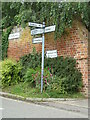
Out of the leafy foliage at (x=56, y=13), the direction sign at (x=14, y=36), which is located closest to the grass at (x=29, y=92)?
the leafy foliage at (x=56, y=13)

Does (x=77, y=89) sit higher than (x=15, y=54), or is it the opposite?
(x=15, y=54)

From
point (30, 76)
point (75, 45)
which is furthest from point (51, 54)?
point (30, 76)

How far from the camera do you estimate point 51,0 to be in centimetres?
1092

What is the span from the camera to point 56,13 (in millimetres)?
10938

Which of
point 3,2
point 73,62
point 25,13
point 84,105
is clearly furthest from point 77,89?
point 3,2

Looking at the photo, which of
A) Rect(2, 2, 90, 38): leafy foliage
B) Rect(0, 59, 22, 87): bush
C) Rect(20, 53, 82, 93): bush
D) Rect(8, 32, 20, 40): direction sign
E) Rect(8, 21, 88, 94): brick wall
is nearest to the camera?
Rect(2, 2, 90, 38): leafy foliage

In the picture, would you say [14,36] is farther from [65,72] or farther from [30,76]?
[65,72]

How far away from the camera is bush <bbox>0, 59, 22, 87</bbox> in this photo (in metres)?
12.7

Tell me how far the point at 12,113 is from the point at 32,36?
6937 mm

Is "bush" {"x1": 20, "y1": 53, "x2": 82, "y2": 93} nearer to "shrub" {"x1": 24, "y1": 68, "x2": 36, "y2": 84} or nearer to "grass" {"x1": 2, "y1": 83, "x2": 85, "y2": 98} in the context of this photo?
"grass" {"x1": 2, "y1": 83, "x2": 85, "y2": 98}

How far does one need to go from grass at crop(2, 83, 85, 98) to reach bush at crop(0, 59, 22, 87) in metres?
0.44

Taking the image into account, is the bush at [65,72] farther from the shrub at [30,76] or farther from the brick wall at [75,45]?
the shrub at [30,76]

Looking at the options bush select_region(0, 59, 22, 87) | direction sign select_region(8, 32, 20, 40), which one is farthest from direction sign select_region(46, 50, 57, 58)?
direction sign select_region(8, 32, 20, 40)

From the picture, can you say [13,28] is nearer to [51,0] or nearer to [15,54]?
[15,54]
